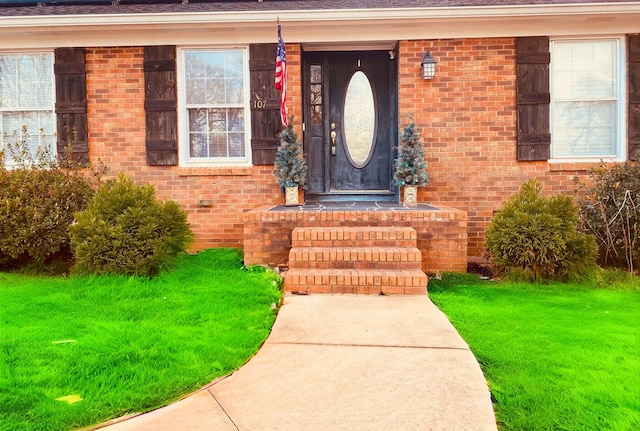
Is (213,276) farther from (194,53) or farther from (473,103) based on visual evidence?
(473,103)

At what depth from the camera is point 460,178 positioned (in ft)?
23.2

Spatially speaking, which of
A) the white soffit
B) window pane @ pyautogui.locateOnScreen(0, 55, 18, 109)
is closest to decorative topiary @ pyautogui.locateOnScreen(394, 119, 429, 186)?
the white soffit

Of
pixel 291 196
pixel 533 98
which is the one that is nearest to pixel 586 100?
pixel 533 98

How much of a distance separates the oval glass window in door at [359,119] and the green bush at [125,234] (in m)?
3.32

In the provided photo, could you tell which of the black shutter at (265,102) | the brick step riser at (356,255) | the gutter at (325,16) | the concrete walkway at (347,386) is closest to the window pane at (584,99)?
the gutter at (325,16)

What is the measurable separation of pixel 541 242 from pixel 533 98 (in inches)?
104

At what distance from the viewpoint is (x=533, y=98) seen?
272 inches

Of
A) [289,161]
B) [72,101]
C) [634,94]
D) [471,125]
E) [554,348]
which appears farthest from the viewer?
[72,101]

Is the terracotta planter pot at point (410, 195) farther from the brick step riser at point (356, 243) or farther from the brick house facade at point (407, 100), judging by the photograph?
the brick step riser at point (356, 243)

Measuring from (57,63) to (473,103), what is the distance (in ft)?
19.9

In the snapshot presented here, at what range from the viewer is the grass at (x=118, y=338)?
2.51 metres

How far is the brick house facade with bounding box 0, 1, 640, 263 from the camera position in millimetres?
6848

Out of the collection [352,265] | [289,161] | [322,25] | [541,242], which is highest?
[322,25]

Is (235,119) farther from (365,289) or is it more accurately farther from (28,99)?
(365,289)
